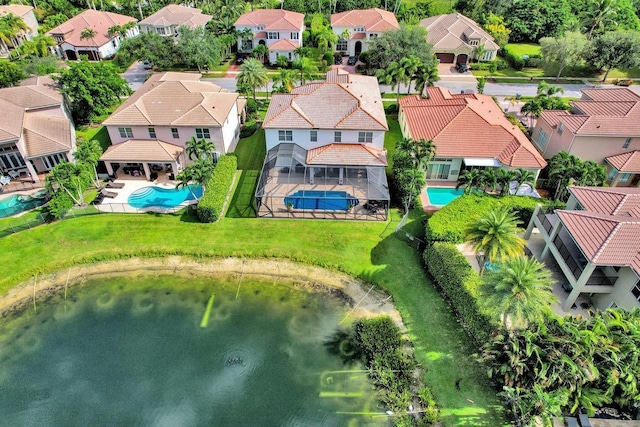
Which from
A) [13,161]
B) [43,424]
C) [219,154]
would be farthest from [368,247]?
[13,161]

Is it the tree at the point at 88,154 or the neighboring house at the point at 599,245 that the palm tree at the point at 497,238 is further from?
the tree at the point at 88,154

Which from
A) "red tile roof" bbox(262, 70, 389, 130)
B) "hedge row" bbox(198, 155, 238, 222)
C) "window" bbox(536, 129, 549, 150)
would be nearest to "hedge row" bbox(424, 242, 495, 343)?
"red tile roof" bbox(262, 70, 389, 130)

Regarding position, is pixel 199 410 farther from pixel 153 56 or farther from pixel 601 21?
pixel 601 21

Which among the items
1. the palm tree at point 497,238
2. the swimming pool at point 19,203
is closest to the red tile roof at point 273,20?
the swimming pool at point 19,203

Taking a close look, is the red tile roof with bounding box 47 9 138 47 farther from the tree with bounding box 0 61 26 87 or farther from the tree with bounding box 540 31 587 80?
the tree with bounding box 540 31 587 80

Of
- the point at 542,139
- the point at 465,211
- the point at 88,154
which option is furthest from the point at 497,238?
the point at 88,154
